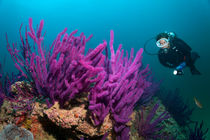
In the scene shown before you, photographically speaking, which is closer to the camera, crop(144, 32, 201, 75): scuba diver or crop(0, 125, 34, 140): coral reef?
crop(0, 125, 34, 140): coral reef

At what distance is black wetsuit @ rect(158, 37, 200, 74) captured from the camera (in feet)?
20.8

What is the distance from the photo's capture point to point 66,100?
1962mm

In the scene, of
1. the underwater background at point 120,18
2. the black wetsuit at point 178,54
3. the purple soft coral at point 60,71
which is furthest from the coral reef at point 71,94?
the underwater background at point 120,18

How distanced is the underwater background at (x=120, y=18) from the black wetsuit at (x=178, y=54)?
50559 millimetres

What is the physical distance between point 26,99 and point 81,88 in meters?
1.05

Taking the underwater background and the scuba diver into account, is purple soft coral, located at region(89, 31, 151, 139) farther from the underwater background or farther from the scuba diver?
the underwater background

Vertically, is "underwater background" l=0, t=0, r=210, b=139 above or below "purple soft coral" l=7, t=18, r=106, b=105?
above

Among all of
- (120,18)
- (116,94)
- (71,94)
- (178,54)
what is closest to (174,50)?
(178,54)

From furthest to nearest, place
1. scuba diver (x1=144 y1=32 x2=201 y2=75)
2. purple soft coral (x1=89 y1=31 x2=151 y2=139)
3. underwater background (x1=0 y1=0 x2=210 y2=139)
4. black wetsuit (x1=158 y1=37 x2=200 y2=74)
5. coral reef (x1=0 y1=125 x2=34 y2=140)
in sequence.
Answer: underwater background (x1=0 y1=0 x2=210 y2=139)
black wetsuit (x1=158 y1=37 x2=200 y2=74)
scuba diver (x1=144 y1=32 x2=201 y2=75)
coral reef (x1=0 y1=125 x2=34 y2=140)
purple soft coral (x1=89 y1=31 x2=151 y2=139)

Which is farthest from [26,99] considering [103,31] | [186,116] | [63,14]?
[63,14]

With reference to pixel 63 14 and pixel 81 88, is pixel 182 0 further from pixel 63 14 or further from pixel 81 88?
pixel 81 88

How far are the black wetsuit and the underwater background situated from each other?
50.6 m

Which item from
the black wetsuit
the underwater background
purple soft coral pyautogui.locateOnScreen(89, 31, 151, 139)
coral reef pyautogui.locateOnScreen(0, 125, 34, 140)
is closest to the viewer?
purple soft coral pyautogui.locateOnScreen(89, 31, 151, 139)

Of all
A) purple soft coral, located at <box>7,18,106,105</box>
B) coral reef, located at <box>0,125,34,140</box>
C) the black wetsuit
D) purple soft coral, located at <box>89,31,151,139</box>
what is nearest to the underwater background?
the black wetsuit
